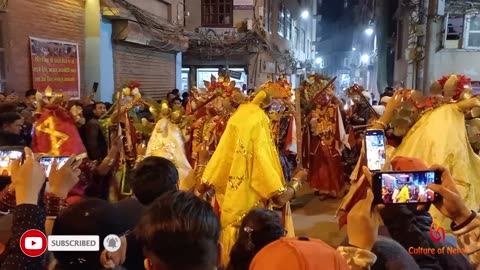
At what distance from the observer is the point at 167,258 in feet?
4.29

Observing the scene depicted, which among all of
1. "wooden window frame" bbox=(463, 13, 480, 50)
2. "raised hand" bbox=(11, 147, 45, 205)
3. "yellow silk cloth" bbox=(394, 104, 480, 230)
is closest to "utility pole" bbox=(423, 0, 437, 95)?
"wooden window frame" bbox=(463, 13, 480, 50)

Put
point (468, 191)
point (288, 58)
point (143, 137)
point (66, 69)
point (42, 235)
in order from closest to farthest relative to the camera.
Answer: point (42, 235) → point (468, 191) → point (143, 137) → point (66, 69) → point (288, 58)

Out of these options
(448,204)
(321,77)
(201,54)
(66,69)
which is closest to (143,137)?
(448,204)

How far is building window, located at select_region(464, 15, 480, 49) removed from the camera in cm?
1616

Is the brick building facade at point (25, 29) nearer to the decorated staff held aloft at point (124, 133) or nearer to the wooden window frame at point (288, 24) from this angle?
the decorated staff held aloft at point (124, 133)

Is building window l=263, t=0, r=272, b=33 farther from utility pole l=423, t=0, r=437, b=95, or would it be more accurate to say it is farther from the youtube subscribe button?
the youtube subscribe button

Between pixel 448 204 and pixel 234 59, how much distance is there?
704 inches

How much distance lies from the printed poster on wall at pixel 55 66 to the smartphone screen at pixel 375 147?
21.0 ft

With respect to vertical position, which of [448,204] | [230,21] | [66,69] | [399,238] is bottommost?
[399,238]

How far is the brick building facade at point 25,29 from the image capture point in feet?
24.7

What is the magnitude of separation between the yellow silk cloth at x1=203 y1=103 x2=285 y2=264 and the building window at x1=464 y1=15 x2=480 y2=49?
15.4 meters

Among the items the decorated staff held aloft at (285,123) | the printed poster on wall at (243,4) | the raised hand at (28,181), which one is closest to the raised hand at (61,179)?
the raised hand at (28,181)

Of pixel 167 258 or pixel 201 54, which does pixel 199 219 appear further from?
pixel 201 54

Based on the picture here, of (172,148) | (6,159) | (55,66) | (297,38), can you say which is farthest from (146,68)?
(297,38)
